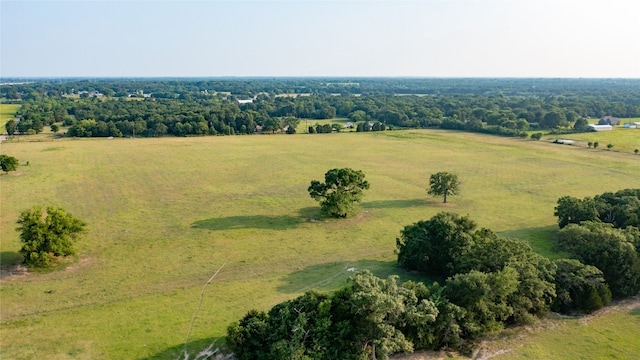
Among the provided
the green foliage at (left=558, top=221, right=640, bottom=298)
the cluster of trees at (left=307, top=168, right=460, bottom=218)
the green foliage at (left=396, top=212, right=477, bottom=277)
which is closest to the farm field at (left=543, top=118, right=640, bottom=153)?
the green foliage at (left=558, top=221, right=640, bottom=298)

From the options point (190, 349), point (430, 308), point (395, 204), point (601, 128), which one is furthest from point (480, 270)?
point (601, 128)

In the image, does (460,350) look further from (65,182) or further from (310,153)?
(310,153)

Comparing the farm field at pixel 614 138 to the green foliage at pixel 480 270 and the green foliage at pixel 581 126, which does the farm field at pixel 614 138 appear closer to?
the green foliage at pixel 581 126

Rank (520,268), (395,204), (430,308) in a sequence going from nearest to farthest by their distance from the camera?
1. (430,308)
2. (520,268)
3. (395,204)

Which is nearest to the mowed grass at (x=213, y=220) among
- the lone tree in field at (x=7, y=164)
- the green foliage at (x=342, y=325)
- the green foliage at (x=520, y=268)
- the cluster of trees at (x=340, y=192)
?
the lone tree in field at (x=7, y=164)

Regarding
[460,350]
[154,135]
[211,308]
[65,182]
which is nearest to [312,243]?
[211,308]

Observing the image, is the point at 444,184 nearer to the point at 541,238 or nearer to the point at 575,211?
the point at 541,238

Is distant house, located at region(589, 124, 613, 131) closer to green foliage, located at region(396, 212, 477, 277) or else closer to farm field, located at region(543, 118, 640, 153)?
farm field, located at region(543, 118, 640, 153)
